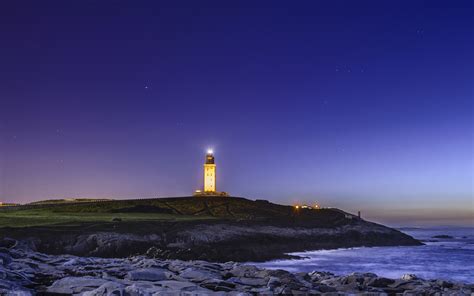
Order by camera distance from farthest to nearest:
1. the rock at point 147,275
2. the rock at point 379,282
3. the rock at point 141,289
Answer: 1. the rock at point 379,282
2. the rock at point 147,275
3. the rock at point 141,289

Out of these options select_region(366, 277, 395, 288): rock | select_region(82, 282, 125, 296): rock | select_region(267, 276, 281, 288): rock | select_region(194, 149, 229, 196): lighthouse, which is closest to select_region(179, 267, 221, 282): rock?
select_region(267, 276, 281, 288): rock

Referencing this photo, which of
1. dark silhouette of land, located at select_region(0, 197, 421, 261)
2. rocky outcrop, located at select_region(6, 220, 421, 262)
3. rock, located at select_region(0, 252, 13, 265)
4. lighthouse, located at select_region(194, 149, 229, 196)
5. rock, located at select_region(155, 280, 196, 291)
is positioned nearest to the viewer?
rock, located at select_region(155, 280, 196, 291)

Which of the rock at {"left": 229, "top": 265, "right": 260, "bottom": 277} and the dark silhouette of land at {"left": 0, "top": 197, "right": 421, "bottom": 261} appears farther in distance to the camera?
the dark silhouette of land at {"left": 0, "top": 197, "right": 421, "bottom": 261}

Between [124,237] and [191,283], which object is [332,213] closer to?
[124,237]

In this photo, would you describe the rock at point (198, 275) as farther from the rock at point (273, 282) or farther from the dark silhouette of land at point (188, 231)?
the dark silhouette of land at point (188, 231)

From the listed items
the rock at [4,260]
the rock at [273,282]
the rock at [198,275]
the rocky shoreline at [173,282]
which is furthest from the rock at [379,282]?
the rock at [4,260]

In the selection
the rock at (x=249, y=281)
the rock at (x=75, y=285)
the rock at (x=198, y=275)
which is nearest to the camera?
the rock at (x=75, y=285)

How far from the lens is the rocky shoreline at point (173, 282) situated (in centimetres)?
1286

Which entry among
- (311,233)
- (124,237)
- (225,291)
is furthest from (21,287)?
(311,233)

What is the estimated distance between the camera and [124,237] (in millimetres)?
41969

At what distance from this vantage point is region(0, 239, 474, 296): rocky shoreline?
42.2 feet

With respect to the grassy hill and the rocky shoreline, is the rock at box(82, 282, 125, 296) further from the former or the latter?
the grassy hill

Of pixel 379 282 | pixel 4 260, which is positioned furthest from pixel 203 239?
pixel 379 282

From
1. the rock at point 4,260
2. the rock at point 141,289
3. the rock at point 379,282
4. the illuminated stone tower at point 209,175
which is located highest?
the illuminated stone tower at point 209,175
